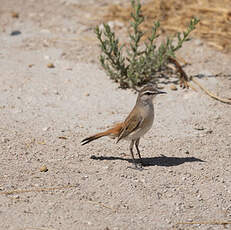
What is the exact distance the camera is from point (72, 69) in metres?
9.09

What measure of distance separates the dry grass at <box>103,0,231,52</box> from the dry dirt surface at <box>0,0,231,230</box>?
0.45 meters

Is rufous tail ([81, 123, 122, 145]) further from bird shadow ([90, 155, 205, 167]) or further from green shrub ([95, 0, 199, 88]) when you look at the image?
green shrub ([95, 0, 199, 88])

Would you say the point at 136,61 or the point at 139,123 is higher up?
the point at 139,123

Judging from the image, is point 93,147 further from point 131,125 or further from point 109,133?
point 131,125

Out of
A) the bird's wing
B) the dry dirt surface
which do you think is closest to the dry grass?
the dry dirt surface

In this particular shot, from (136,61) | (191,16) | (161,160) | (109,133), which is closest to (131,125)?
(109,133)

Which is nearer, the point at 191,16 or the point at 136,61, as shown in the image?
the point at 136,61

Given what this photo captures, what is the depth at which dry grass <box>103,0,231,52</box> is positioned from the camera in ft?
33.6

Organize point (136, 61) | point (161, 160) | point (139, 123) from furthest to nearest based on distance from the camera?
1. point (136, 61)
2. point (161, 160)
3. point (139, 123)

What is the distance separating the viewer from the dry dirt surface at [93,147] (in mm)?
5172

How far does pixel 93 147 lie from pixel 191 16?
540 centimetres

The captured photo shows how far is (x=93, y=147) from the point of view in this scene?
22.1ft

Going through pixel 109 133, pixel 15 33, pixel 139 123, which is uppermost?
pixel 139 123

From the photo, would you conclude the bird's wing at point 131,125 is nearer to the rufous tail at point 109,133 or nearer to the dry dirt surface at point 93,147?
the rufous tail at point 109,133
